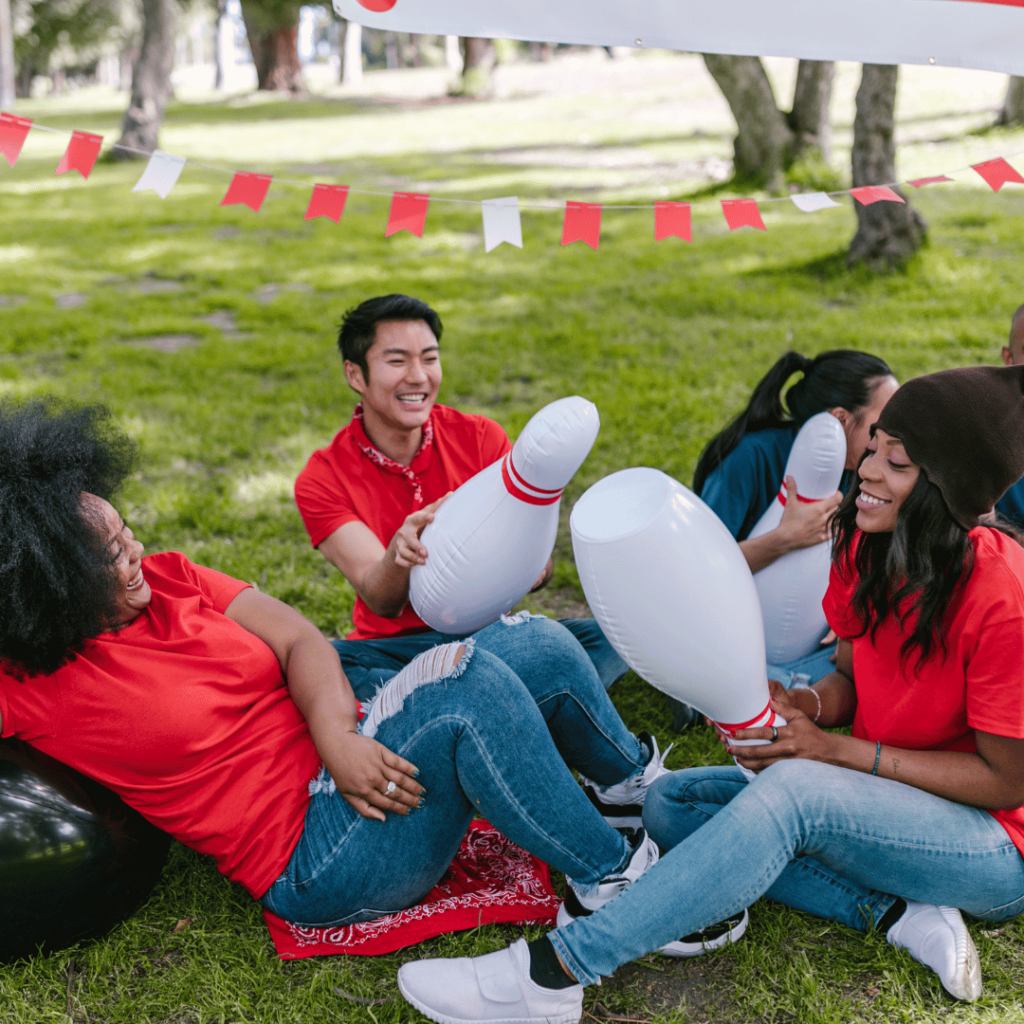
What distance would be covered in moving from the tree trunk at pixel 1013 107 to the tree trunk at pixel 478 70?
43.3 feet

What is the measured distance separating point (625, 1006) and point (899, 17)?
2.16 meters

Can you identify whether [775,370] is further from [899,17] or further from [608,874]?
[608,874]

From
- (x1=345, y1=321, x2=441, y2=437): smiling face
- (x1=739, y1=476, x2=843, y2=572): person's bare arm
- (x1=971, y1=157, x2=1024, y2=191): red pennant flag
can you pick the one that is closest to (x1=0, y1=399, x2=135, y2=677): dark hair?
(x1=345, y1=321, x2=441, y2=437): smiling face

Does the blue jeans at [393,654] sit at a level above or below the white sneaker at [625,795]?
above

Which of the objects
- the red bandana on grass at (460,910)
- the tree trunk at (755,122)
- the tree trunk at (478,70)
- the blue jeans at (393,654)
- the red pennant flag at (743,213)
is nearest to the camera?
the red bandana on grass at (460,910)

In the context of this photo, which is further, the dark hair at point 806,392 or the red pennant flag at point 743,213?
the red pennant flag at point 743,213

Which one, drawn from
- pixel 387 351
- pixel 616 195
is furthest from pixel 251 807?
pixel 616 195

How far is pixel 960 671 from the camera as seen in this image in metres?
1.75

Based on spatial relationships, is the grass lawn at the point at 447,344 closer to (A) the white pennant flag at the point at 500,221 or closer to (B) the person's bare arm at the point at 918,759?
(B) the person's bare arm at the point at 918,759

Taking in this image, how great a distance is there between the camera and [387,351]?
2.55 meters

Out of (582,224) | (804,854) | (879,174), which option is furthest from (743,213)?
(879,174)

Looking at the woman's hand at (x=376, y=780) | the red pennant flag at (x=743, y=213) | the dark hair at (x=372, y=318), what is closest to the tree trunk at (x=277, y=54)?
the red pennant flag at (x=743, y=213)

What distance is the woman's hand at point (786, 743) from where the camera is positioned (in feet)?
6.03

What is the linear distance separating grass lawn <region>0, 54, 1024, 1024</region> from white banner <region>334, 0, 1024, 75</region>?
1017mm
